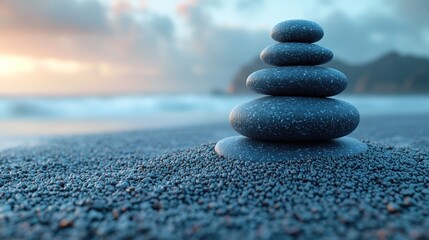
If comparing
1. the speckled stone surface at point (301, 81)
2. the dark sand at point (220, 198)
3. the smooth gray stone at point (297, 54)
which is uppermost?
the smooth gray stone at point (297, 54)

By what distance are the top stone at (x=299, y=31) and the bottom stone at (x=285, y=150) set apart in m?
1.68

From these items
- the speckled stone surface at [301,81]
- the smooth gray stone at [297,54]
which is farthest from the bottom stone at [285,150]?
the smooth gray stone at [297,54]

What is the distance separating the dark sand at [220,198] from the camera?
3023mm

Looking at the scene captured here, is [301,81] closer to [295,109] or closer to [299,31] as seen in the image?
[295,109]

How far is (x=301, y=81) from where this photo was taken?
523 cm

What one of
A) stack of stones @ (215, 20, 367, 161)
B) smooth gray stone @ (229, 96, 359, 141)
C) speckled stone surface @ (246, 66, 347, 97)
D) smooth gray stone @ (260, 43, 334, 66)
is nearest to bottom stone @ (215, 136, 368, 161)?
stack of stones @ (215, 20, 367, 161)

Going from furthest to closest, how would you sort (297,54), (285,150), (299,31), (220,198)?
(299,31)
(297,54)
(285,150)
(220,198)

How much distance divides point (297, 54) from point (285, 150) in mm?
1515

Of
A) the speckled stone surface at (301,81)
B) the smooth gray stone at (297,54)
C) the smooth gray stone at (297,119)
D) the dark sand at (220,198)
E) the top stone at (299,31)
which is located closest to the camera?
the dark sand at (220,198)

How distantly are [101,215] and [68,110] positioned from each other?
2209 centimetres

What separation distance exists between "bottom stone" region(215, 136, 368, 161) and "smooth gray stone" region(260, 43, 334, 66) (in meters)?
1.29

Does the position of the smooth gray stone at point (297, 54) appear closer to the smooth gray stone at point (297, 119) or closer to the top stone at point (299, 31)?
the top stone at point (299, 31)

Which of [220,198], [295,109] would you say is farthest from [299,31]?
[220,198]

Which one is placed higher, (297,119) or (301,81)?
(301,81)
